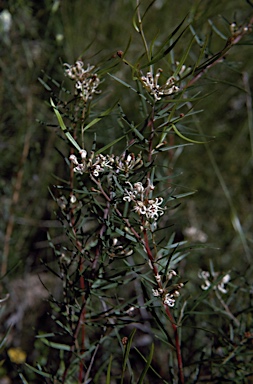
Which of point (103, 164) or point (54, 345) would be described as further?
point (54, 345)

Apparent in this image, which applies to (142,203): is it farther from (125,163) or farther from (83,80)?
(83,80)

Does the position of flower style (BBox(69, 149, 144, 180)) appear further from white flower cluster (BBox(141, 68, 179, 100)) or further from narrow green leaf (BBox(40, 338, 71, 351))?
narrow green leaf (BBox(40, 338, 71, 351))

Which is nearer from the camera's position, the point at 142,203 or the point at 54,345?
the point at 142,203

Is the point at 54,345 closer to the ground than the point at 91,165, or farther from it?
closer to the ground

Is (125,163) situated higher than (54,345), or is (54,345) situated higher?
(125,163)

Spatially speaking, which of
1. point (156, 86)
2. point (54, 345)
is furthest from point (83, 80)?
point (54, 345)

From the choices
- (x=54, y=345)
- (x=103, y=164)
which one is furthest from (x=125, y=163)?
(x=54, y=345)

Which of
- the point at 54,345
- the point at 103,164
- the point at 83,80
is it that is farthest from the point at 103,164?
the point at 54,345

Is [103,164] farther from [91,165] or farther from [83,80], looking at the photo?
[83,80]

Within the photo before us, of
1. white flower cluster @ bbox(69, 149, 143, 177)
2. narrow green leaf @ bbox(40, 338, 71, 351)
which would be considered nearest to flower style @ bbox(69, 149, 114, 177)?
white flower cluster @ bbox(69, 149, 143, 177)

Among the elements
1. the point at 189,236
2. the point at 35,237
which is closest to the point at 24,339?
the point at 35,237

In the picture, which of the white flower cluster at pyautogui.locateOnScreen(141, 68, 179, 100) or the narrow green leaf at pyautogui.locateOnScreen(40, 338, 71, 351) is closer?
the white flower cluster at pyautogui.locateOnScreen(141, 68, 179, 100)

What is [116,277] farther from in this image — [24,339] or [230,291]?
[24,339]
